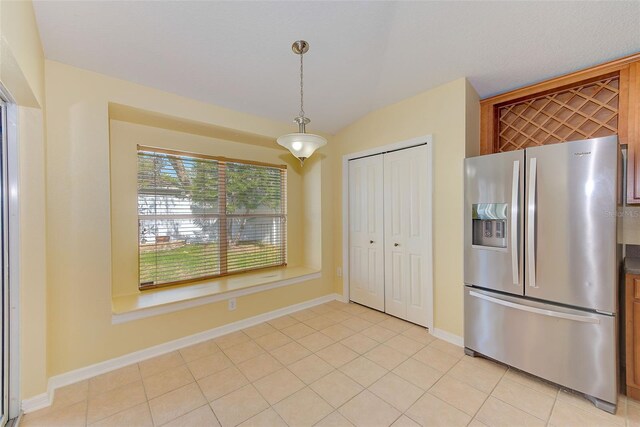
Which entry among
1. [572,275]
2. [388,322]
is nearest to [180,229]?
[388,322]

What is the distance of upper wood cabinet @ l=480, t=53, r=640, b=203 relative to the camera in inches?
79.3

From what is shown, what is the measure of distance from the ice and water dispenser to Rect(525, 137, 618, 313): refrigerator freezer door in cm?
19

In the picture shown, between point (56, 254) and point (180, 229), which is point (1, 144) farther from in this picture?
point (180, 229)

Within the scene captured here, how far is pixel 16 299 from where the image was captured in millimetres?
1702

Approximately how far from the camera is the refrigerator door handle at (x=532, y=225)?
1.98m

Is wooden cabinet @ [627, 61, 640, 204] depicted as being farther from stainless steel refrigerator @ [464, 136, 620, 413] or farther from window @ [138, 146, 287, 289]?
window @ [138, 146, 287, 289]

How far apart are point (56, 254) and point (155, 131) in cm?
154

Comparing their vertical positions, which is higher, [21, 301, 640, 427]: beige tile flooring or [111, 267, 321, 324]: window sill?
[111, 267, 321, 324]: window sill

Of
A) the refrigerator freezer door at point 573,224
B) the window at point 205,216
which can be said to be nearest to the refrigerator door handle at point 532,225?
the refrigerator freezer door at point 573,224

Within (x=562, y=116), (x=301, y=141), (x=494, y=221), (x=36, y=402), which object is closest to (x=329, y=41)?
(x=301, y=141)

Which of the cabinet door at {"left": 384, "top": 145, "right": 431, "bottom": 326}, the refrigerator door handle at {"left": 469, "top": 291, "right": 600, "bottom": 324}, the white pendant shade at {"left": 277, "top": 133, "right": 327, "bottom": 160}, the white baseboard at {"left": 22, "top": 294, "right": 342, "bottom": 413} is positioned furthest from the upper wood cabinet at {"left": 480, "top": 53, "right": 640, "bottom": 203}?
the white baseboard at {"left": 22, "top": 294, "right": 342, "bottom": 413}

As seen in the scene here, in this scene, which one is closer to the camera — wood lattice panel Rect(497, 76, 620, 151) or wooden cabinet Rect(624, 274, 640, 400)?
wooden cabinet Rect(624, 274, 640, 400)

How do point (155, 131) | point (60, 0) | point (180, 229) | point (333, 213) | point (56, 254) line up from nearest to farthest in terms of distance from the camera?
1. point (60, 0)
2. point (56, 254)
3. point (155, 131)
4. point (180, 229)
5. point (333, 213)

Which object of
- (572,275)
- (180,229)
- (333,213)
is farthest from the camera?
(333,213)
